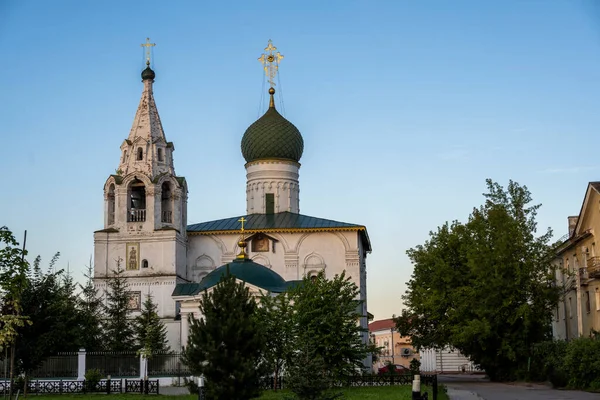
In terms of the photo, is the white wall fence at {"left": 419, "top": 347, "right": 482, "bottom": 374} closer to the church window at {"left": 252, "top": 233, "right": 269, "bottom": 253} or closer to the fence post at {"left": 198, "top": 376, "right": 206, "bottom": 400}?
the church window at {"left": 252, "top": 233, "right": 269, "bottom": 253}

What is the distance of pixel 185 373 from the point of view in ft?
106

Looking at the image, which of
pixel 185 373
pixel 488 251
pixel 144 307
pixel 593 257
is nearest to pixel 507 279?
pixel 488 251

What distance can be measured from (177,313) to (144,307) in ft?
5.09

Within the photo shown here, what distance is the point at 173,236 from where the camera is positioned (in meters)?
42.2

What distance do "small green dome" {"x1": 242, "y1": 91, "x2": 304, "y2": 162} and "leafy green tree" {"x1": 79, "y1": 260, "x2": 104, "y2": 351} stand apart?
10.4 metres

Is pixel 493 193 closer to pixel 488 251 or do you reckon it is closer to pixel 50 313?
pixel 488 251

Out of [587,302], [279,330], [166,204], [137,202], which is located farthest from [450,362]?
[279,330]

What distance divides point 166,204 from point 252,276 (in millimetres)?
7775

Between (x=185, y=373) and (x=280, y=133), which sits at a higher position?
(x=280, y=133)

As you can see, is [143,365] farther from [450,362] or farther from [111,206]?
[450,362]

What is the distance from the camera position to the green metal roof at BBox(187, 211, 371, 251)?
4434cm

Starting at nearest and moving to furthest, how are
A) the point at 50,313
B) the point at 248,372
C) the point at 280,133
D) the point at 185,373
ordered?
1. the point at 248,372
2. the point at 50,313
3. the point at 185,373
4. the point at 280,133

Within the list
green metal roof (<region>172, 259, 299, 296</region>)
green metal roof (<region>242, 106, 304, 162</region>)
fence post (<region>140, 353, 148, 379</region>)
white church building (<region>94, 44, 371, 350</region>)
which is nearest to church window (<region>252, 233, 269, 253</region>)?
white church building (<region>94, 44, 371, 350</region>)

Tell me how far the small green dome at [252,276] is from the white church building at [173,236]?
69.0 inches
